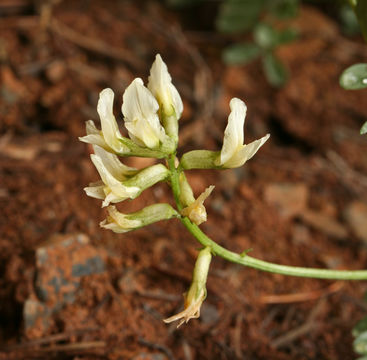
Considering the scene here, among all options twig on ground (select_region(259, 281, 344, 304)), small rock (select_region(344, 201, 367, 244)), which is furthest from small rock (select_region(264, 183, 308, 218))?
twig on ground (select_region(259, 281, 344, 304))

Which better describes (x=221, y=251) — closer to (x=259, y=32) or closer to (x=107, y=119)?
(x=107, y=119)

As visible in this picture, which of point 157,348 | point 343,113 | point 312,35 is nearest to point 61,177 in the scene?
point 157,348

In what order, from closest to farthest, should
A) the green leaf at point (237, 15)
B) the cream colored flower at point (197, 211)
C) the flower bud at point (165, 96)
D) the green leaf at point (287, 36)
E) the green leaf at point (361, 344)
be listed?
the cream colored flower at point (197, 211)
the flower bud at point (165, 96)
the green leaf at point (361, 344)
the green leaf at point (287, 36)
the green leaf at point (237, 15)

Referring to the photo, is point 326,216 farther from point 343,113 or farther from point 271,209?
point 343,113

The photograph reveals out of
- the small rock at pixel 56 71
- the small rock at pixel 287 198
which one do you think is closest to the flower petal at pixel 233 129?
the small rock at pixel 287 198

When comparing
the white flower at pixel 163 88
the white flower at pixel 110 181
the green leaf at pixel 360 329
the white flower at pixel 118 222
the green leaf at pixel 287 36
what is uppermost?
the white flower at pixel 163 88

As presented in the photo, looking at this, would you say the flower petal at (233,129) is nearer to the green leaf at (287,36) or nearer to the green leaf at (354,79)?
the green leaf at (354,79)

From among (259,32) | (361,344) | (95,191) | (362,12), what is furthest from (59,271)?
(259,32)
